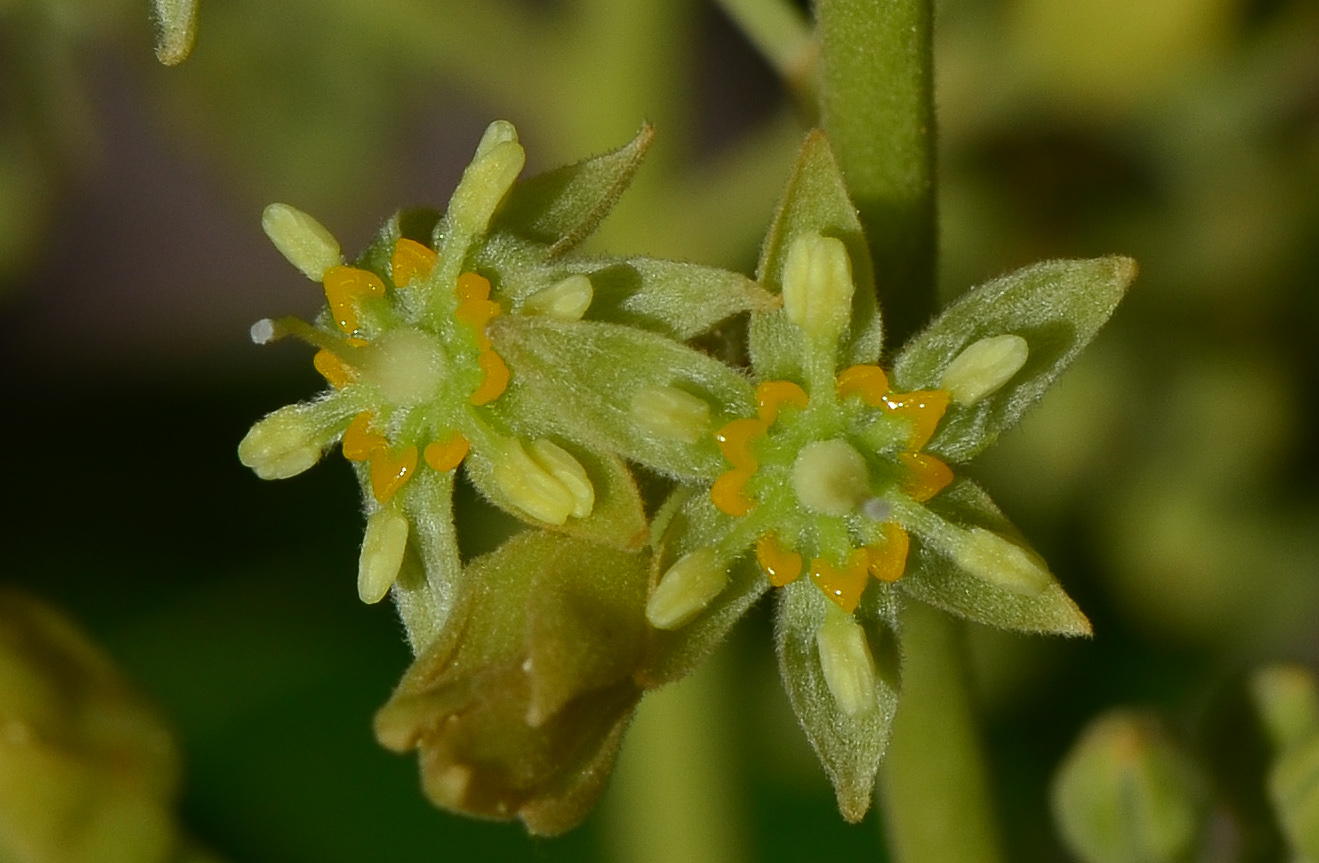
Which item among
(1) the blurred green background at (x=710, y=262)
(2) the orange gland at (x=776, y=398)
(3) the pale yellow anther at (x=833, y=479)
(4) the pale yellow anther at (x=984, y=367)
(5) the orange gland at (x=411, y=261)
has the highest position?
(5) the orange gland at (x=411, y=261)

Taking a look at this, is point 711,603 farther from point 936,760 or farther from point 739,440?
point 936,760

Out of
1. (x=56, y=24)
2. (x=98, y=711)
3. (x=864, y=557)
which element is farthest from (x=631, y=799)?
(x=56, y=24)

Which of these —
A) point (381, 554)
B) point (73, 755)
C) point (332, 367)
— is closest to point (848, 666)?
point (381, 554)

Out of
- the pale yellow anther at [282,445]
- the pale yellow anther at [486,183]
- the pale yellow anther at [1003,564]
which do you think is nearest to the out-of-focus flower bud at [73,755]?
the pale yellow anther at [282,445]

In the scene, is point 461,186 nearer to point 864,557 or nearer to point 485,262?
point 485,262

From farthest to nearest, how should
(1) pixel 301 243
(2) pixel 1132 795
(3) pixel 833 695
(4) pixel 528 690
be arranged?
(2) pixel 1132 795 → (1) pixel 301 243 → (3) pixel 833 695 → (4) pixel 528 690

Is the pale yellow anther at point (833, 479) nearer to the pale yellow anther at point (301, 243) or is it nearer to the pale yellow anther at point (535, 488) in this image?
the pale yellow anther at point (535, 488)

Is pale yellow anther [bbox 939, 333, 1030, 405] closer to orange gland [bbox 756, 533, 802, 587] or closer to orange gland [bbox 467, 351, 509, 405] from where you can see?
orange gland [bbox 756, 533, 802, 587]
